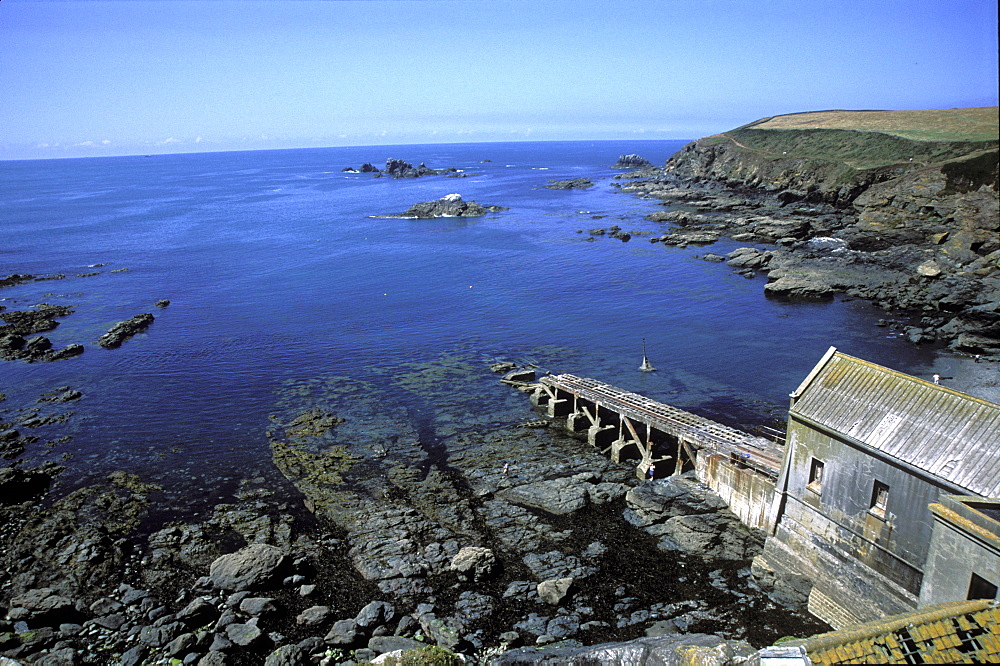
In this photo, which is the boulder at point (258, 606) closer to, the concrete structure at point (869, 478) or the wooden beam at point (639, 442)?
the concrete structure at point (869, 478)

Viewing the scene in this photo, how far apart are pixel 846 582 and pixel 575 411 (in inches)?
708

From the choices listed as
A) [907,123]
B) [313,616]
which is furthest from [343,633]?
[907,123]

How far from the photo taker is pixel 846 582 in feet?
64.6

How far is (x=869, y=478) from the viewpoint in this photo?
18.9 m

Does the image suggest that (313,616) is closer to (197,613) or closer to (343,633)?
(343,633)

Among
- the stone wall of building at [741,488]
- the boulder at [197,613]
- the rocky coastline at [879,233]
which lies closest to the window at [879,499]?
the stone wall of building at [741,488]

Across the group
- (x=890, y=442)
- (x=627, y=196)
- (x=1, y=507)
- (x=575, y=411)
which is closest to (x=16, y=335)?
(x=1, y=507)

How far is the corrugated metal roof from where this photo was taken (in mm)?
16672

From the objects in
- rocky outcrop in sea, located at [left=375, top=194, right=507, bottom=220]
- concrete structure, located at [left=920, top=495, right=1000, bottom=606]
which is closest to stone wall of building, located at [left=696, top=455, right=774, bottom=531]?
concrete structure, located at [left=920, top=495, right=1000, bottom=606]

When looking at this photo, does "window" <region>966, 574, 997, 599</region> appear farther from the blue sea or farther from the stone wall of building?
the blue sea

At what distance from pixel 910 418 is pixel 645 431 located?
636 inches

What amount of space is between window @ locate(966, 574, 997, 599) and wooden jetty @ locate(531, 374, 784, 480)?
365 inches

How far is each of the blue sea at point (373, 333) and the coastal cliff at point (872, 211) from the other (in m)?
4.19

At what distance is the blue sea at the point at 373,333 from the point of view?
36.7 metres
